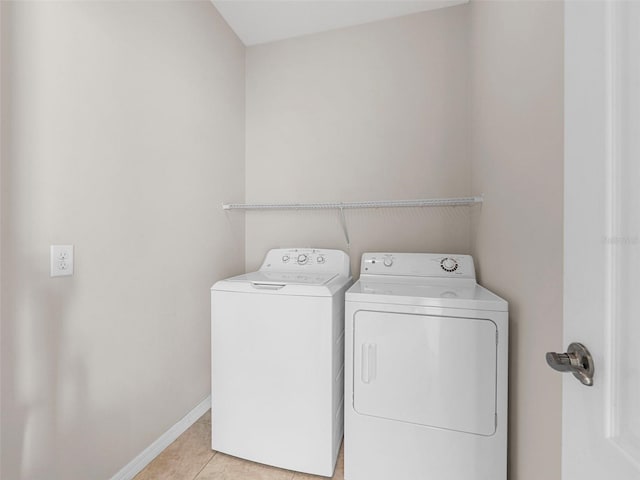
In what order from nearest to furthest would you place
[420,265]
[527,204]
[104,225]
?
[527,204]
[104,225]
[420,265]

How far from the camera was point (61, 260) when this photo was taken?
3.61 ft

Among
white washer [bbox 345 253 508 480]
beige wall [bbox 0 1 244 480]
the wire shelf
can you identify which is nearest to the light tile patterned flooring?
beige wall [bbox 0 1 244 480]

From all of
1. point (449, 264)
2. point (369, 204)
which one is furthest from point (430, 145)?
point (449, 264)

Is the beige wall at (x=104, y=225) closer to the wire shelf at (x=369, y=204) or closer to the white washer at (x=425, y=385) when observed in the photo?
the wire shelf at (x=369, y=204)

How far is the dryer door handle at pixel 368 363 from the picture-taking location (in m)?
1.35

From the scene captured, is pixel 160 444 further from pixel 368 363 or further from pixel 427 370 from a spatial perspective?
pixel 427 370

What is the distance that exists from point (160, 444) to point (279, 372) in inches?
30.9


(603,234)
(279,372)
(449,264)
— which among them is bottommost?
(279,372)

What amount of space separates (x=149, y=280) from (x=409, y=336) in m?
1.31

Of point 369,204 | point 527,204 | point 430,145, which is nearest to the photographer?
point 527,204

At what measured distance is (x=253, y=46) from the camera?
2.40 metres

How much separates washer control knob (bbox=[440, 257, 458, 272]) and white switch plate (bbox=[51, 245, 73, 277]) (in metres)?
1.85

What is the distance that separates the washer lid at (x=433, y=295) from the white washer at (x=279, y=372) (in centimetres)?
16

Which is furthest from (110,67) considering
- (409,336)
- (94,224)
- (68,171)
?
(409,336)
